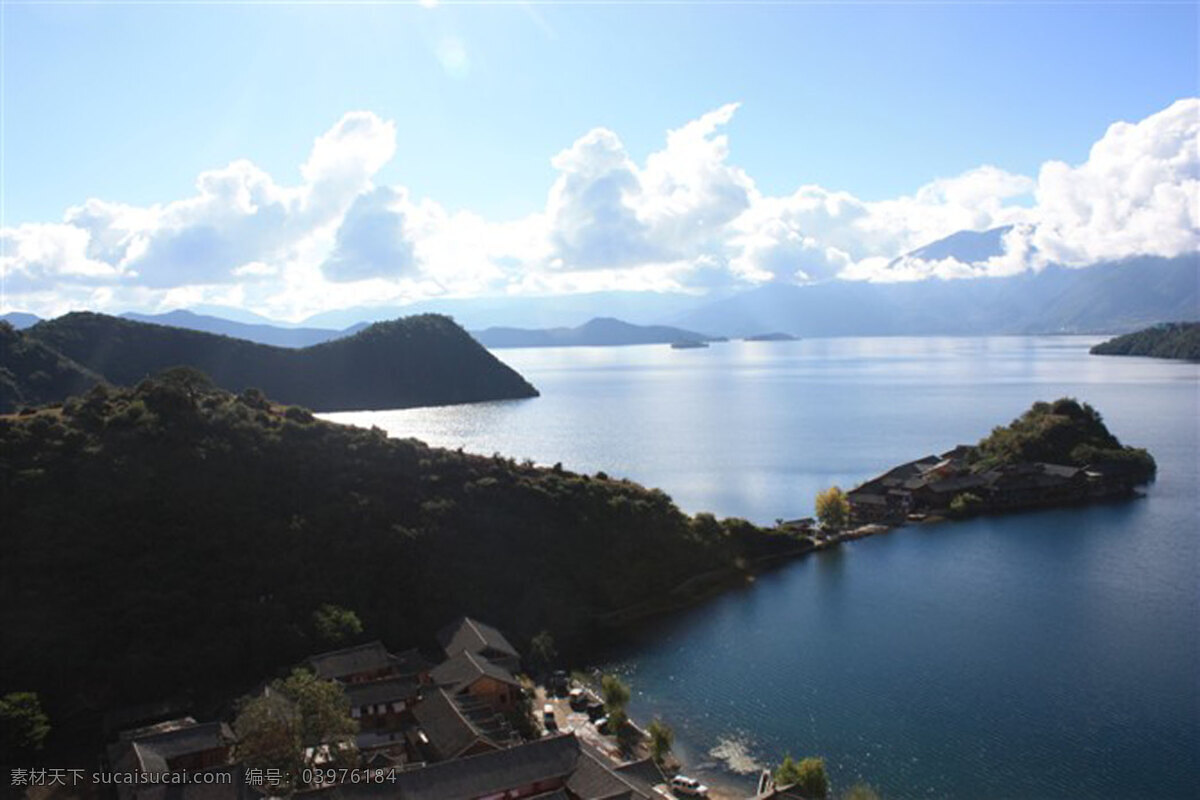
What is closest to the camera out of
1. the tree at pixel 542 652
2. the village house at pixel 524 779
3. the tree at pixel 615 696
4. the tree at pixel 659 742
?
the village house at pixel 524 779

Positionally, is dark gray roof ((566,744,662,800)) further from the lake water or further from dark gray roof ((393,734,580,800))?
the lake water

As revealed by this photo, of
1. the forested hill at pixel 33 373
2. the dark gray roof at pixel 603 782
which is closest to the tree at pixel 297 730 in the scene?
the dark gray roof at pixel 603 782

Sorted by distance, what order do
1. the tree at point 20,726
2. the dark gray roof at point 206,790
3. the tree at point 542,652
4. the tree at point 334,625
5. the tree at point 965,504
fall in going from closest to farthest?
the dark gray roof at point 206,790, the tree at point 20,726, the tree at point 334,625, the tree at point 542,652, the tree at point 965,504

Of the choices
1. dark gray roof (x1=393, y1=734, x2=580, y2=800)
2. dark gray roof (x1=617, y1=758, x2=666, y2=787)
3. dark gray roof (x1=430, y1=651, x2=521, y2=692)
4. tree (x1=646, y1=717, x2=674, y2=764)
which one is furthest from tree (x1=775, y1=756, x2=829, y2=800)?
dark gray roof (x1=430, y1=651, x2=521, y2=692)

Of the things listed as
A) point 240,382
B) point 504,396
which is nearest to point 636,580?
point 240,382

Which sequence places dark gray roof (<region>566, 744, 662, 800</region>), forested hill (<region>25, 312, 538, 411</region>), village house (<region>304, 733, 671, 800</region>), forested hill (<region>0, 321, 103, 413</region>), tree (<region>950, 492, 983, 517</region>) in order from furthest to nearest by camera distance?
forested hill (<region>25, 312, 538, 411</region>), forested hill (<region>0, 321, 103, 413</region>), tree (<region>950, 492, 983, 517</region>), dark gray roof (<region>566, 744, 662, 800</region>), village house (<region>304, 733, 671, 800</region>)

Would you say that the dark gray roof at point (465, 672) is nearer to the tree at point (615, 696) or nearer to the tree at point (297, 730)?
the tree at point (615, 696)

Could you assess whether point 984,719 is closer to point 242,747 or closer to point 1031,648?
point 1031,648
